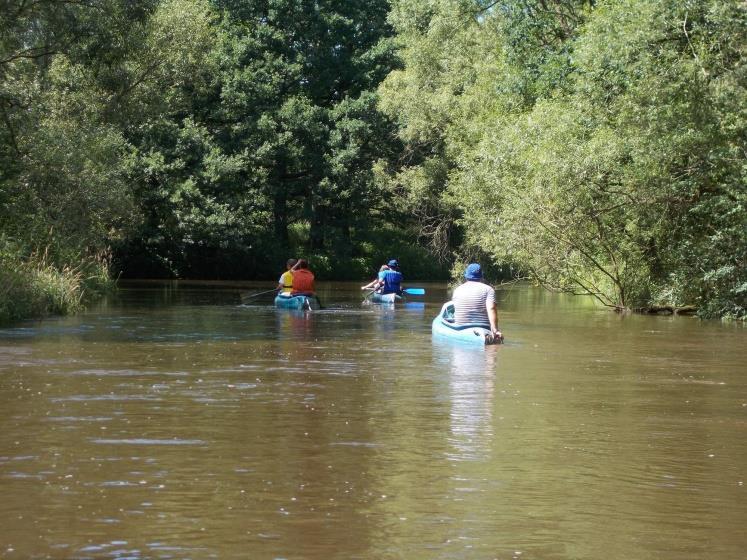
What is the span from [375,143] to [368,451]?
147 ft

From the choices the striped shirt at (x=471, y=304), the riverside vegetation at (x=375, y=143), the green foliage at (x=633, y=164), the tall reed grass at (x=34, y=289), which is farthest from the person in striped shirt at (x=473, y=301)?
the tall reed grass at (x=34, y=289)

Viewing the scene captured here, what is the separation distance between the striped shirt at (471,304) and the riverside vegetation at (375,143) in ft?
25.8

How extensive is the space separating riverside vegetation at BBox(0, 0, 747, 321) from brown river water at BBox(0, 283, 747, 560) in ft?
26.0

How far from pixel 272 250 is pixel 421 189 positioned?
7.48m

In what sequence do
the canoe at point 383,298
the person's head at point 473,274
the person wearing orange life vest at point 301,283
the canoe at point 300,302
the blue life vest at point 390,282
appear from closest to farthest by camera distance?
the person's head at point 473,274 < the canoe at point 300,302 < the person wearing orange life vest at point 301,283 < the canoe at point 383,298 < the blue life vest at point 390,282

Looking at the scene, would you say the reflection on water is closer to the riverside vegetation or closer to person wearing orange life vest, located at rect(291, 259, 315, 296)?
the riverside vegetation

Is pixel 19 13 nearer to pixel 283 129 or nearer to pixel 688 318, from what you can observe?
pixel 688 318

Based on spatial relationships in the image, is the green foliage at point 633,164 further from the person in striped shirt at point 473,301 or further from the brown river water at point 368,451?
the person in striped shirt at point 473,301

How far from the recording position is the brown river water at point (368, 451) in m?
6.80

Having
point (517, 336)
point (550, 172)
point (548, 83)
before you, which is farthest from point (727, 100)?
point (548, 83)

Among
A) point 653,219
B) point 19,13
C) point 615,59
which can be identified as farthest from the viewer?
point 653,219

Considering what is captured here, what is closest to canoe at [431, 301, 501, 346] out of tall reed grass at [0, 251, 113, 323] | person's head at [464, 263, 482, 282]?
person's head at [464, 263, 482, 282]

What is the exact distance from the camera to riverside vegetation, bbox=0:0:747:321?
2548 cm

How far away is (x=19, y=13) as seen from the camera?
24.4m
